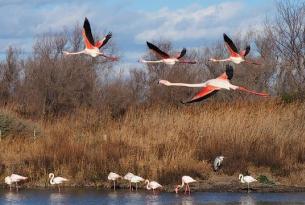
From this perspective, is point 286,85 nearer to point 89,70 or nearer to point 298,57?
point 298,57

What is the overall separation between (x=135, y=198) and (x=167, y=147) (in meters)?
3.50

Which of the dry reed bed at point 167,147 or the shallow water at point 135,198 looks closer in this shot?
the shallow water at point 135,198

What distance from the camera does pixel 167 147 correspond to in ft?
72.7

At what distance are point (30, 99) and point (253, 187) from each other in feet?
58.2

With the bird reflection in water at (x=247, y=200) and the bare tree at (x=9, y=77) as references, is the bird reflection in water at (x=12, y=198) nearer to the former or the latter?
the bird reflection in water at (x=247, y=200)

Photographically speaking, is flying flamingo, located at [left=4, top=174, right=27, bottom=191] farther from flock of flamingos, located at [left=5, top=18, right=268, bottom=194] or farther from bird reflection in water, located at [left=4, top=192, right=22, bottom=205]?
bird reflection in water, located at [left=4, top=192, right=22, bottom=205]

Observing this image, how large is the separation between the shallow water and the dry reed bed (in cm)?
156

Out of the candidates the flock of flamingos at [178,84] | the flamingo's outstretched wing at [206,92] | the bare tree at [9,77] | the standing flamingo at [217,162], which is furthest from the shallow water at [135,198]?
the bare tree at [9,77]

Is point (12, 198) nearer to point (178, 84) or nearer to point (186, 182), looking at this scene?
point (186, 182)

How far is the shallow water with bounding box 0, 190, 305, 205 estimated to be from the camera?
1811cm

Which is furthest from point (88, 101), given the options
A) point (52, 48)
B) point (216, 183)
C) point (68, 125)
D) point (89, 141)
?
point (216, 183)

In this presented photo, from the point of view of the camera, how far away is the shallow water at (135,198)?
18.1 m

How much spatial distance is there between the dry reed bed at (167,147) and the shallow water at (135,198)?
1.56 meters

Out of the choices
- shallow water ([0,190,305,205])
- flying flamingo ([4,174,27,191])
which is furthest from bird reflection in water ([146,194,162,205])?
flying flamingo ([4,174,27,191])
